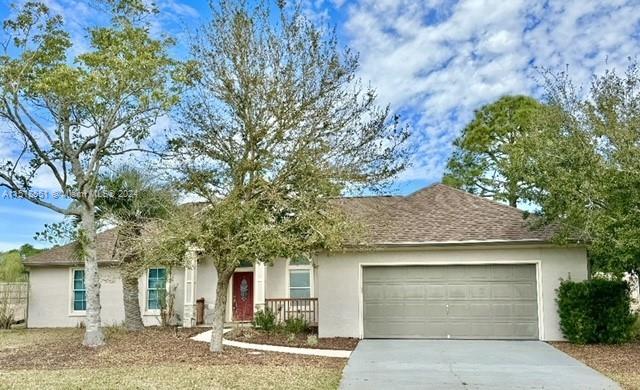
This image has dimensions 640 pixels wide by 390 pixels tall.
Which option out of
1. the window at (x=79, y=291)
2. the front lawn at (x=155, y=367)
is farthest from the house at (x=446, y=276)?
the window at (x=79, y=291)

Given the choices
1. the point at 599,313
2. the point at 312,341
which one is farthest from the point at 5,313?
the point at 599,313

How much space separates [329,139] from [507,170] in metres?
4.41

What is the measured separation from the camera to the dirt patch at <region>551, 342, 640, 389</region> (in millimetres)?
10016

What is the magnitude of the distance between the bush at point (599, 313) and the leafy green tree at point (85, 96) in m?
11.4

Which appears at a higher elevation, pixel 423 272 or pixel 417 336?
pixel 423 272

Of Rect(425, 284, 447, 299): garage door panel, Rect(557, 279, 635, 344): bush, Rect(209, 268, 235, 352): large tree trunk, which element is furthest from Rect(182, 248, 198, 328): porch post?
Rect(557, 279, 635, 344): bush

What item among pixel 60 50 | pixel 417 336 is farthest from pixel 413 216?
pixel 60 50

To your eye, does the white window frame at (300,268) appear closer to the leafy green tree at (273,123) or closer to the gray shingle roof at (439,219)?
the gray shingle roof at (439,219)

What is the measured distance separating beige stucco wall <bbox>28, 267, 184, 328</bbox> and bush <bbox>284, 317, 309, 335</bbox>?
5.70 metres

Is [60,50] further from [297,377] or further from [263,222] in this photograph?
[297,377]

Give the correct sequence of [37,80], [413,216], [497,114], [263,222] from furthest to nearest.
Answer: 1. [497,114]
2. [413,216]
3. [37,80]
4. [263,222]

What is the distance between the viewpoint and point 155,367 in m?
11.0

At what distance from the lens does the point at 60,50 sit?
1535 centimetres

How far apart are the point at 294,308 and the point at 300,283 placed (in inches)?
71.9
